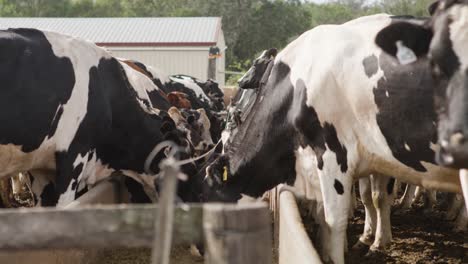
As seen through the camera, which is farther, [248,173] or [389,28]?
[248,173]

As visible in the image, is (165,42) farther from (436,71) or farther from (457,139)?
(457,139)

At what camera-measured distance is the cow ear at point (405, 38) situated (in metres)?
4.89

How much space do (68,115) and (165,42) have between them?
23.2 metres

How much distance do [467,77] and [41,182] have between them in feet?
14.7

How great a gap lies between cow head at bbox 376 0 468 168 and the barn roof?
24.4 meters

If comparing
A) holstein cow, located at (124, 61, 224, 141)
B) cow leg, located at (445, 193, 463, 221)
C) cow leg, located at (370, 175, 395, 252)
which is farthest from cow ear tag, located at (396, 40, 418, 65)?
holstein cow, located at (124, 61, 224, 141)

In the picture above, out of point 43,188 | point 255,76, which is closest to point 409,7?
point 255,76

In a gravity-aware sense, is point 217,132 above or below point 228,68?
below

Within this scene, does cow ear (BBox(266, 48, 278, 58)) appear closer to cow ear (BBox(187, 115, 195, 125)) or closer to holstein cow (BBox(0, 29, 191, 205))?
cow ear (BBox(187, 115, 195, 125))

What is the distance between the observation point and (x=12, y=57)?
6.07m

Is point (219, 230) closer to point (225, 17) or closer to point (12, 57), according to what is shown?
point (12, 57)

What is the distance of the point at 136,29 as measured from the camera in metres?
Answer: 32.5

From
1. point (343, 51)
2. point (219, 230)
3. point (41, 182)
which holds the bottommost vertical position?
point (219, 230)

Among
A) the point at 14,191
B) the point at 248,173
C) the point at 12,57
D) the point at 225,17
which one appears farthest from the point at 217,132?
the point at 225,17
